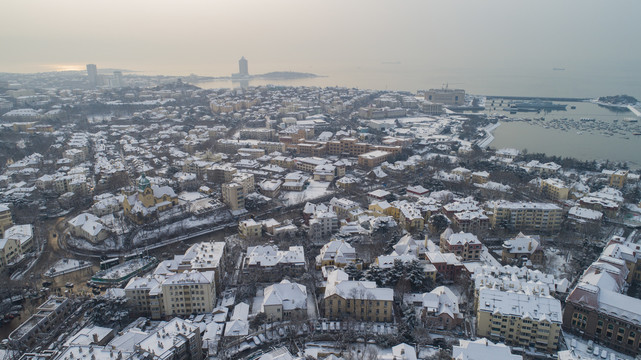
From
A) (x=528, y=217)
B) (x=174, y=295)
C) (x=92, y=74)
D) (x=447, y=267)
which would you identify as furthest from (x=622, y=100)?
(x=92, y=74)

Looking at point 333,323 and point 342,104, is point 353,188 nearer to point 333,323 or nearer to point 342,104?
point 333,323

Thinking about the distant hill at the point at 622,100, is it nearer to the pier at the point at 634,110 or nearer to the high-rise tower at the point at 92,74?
the pier at the point at 634,110

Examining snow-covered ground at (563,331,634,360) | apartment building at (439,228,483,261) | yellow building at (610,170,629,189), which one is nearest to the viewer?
snow-covered ground at (563,331,634,360)

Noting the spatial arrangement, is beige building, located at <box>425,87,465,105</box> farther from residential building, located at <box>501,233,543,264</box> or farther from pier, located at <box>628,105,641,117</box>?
residential building, located at <box>501,233,543,264</box>

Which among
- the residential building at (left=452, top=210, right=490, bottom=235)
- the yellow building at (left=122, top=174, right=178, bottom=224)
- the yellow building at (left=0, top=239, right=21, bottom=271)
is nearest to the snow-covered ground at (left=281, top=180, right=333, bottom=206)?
the yellow building at (left=122, top=174, right=178, bottom=224)

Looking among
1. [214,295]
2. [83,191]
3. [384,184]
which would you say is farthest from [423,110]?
[214,295]

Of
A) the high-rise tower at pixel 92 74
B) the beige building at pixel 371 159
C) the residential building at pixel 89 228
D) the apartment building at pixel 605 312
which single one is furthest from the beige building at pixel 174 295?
the high-rise tower at pixel 92 74

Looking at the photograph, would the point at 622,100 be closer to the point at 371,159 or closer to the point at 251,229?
the point at 371,159
